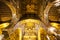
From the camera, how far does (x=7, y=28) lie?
83.7 inches

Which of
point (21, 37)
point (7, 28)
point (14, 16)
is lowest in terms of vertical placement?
point (21, 37)

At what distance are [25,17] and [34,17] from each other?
14cm

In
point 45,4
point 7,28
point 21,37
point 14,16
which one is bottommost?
point 21,37

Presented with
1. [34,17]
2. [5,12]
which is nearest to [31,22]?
[34,17]

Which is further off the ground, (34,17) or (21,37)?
(34,17)

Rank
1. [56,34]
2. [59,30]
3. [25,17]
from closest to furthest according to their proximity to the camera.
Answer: [56,34]
[59,30]
[25,17]

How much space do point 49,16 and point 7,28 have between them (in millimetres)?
724

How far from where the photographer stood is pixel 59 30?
2221 mm

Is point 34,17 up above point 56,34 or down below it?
above

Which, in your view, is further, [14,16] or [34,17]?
[34,17]

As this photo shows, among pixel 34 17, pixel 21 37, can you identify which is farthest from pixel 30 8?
pixel 21 37

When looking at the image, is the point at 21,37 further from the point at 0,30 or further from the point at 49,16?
the point at 49,16

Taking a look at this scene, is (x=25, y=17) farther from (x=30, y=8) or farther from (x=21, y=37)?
(x=21, y=37)

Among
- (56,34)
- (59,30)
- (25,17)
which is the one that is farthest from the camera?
(25,17)
